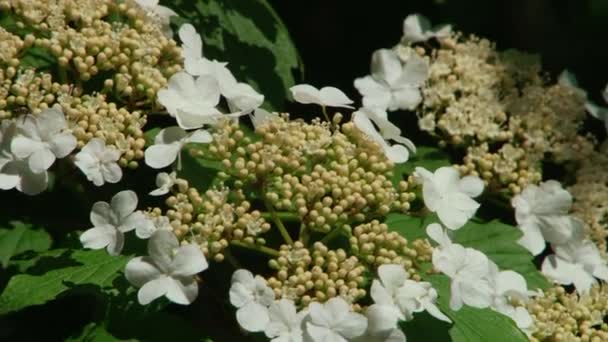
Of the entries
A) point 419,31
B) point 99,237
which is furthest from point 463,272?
point 419,31

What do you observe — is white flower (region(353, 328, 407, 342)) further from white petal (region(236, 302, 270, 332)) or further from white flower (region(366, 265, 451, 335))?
white petal (region(236, 302, 270, 332))

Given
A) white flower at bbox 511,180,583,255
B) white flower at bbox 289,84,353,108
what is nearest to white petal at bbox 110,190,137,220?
white flower at bbox 289,84,353,108

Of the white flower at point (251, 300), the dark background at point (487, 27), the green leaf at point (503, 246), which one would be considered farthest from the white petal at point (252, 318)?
the dark background at point (487, 27)

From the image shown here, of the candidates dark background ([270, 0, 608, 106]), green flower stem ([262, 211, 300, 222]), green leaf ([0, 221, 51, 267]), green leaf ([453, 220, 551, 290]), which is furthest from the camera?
dark background ([270, 0, 608, 106])

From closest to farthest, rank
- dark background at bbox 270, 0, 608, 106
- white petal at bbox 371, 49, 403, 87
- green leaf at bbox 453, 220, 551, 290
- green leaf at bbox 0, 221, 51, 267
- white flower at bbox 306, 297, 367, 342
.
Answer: white flower at bbox 306, 297, 367, 342 < green leaf at bbox 0, 221, 51, 267 < green leaf at bbox 453, 220, 551, 290 < white petal at bbox 371, 49, 403, 87 < dark background at bbox 270, 0, 608, 106

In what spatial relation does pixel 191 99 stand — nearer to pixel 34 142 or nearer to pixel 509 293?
pixel 34 142

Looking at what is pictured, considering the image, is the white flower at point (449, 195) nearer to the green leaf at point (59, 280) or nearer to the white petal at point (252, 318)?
the white petal at point (252, 318)
